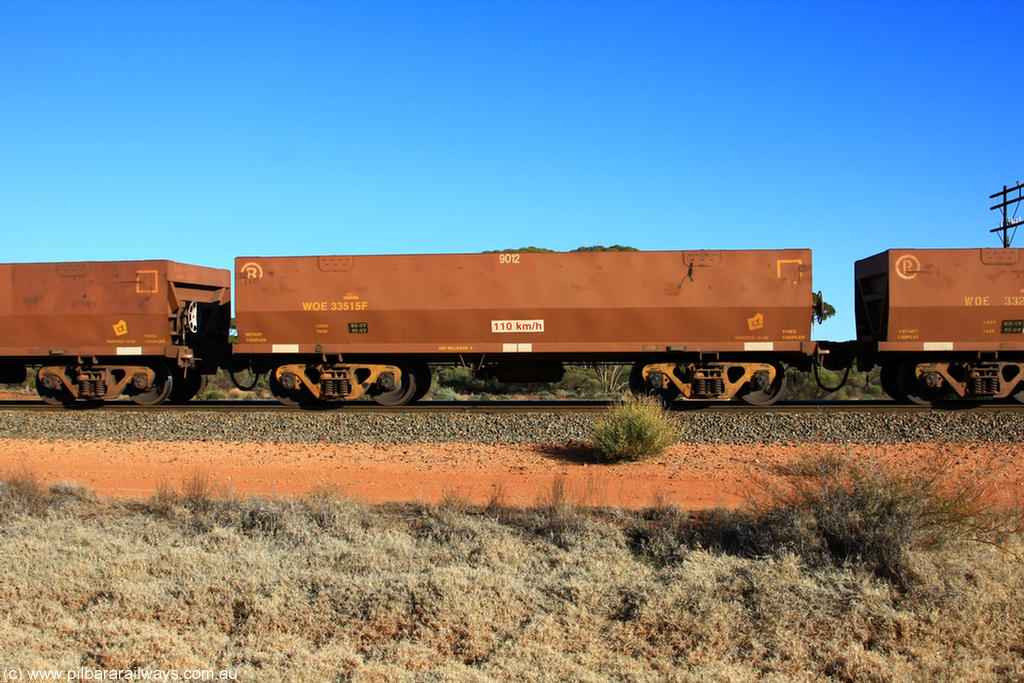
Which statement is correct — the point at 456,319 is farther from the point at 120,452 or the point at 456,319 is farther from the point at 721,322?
the point at 120,452

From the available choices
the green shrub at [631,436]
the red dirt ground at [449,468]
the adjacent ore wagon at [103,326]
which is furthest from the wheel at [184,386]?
the green shrub at [631,436]

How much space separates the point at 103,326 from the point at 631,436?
11.7 m

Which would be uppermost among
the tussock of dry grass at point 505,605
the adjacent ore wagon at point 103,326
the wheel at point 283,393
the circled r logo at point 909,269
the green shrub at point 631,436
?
the circled r logo at point 909,269

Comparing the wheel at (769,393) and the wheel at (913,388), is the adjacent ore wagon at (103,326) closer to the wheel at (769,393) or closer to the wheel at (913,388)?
the wheel at (769,393)

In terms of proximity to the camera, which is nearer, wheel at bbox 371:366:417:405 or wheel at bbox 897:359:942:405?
wheel at bbox 897:359:942:405

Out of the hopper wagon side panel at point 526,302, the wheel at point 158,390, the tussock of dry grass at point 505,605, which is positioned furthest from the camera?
the wheel at point 158,390

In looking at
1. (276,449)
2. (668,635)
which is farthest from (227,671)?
(276,449)

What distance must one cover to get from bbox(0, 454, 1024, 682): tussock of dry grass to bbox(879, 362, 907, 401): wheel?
412 inches

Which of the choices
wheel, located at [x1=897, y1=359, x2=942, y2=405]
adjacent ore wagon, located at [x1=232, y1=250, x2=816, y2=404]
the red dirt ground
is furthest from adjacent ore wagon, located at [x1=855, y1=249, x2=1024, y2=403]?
the red dirt ground

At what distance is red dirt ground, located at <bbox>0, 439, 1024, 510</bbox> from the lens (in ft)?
27.5

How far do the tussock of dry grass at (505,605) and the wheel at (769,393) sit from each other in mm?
9062

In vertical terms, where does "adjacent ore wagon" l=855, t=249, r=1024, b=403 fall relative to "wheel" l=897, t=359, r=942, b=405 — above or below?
above

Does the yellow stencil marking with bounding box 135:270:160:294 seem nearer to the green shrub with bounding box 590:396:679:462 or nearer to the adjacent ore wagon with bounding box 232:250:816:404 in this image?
the adjacent ore wagon with bounding box 232:250:816:404

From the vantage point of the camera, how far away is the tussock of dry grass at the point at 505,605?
4262mm
